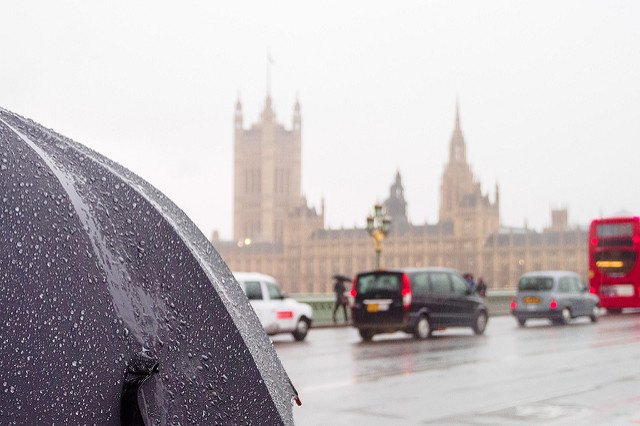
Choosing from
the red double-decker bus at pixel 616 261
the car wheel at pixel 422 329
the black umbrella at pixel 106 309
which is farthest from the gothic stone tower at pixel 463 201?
the black umbrella at pixel 106 309

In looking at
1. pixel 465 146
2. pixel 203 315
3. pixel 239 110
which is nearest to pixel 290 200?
pixel 239 110

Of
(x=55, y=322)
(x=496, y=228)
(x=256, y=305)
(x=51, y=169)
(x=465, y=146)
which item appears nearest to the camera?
(x=55, y=322)

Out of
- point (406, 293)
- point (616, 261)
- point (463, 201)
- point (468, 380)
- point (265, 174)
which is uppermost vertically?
point (265, 174)

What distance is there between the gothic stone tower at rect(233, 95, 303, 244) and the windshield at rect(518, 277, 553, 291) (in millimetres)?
108743

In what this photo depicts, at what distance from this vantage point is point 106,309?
1.31m

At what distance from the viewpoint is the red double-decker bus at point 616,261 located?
1092 inches

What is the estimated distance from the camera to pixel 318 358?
1328cm

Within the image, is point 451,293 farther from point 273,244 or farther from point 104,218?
point 273,244

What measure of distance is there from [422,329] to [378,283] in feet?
4.28

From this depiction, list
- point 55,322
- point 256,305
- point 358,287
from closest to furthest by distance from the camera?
point 55,322
point 256,305
point 358,287

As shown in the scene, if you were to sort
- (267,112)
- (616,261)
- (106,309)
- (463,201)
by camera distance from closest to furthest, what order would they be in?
1. (106,309)
2. (616,261)
3. (463,201)
4. (267,112)

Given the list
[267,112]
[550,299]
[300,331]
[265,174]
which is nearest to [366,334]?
[300,331]

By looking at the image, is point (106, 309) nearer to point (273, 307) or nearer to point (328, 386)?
point (328, 386)

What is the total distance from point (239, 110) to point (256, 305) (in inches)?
4936
